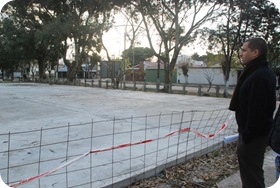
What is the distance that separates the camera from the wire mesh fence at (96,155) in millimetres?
3176

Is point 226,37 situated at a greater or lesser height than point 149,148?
greater

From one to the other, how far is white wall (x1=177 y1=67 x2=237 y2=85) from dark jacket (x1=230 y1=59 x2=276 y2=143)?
31684 mm

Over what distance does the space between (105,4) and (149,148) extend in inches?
720

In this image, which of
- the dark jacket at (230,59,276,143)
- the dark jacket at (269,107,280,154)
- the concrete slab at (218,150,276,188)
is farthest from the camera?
the concrete slab at (218,150,276,188)

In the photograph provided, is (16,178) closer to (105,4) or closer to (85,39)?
(105,4)

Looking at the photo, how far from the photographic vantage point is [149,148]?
449 centimetres

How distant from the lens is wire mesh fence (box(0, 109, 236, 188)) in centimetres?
318

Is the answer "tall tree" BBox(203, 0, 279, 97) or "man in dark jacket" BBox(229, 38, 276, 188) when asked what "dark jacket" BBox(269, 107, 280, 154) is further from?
"tall tree" BBox(203, 0, 279, 97)

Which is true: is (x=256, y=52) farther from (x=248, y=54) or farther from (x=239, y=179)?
(x=239, y=179)

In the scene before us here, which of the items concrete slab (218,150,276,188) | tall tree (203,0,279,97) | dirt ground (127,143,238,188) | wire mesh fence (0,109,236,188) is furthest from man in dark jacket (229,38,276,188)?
tall tree (203,0,279,97)

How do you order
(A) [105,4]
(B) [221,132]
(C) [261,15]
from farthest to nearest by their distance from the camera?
1. (A) [105,4]
2. (C) [261,15]
3. (B) [221,132]

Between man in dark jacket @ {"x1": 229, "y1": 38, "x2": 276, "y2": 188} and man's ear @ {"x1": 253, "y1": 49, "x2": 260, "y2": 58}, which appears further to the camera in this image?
man's ear @ {"x1": 253, "y1": 49, "x2": 260, "y2": 58}

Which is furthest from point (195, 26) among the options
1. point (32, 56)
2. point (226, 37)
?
point (32, 56)

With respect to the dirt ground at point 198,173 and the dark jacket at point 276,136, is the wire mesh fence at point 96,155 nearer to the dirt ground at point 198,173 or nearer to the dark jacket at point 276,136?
the dirt ground at point 198,173
